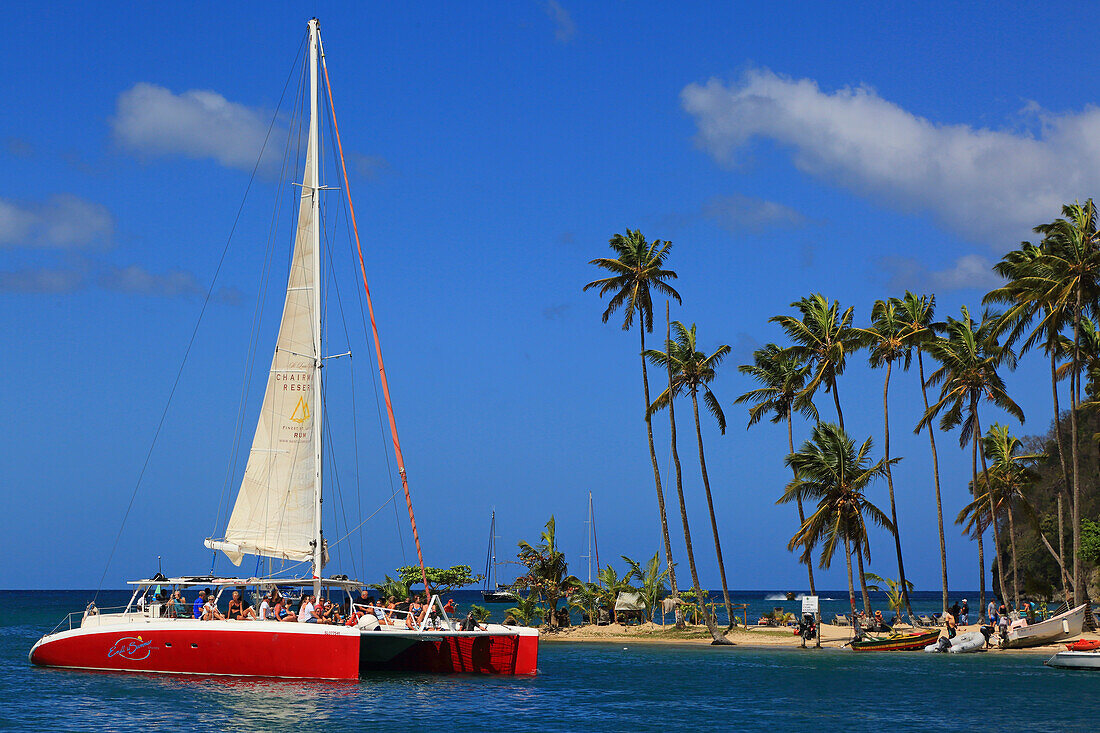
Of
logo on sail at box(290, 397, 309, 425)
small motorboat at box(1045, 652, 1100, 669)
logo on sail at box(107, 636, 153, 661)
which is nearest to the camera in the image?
logo on sail at box(107, 636, 153, 661)

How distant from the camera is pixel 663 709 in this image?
3269 cm

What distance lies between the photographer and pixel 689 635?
6262 centimetres

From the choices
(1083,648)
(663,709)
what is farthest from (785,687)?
(1083,648)

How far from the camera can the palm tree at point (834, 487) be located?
5656 cm

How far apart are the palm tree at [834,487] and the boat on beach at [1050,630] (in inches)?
305

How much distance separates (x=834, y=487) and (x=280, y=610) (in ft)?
107

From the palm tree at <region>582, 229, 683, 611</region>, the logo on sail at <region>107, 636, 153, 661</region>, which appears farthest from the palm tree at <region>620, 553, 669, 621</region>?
the logo on sail at <region>107, 636, 153, 661</region>

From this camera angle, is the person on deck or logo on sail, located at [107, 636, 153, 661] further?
logo on sail, located at [107, 636, 153, 661]

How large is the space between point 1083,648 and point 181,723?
35.1 m

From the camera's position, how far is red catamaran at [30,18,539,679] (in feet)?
110

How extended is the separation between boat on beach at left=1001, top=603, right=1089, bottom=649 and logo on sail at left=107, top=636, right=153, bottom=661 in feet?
128

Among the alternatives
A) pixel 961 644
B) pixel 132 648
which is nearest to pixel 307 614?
pixel 132 648

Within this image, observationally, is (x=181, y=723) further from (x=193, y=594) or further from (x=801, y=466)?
(x=801, y=466)

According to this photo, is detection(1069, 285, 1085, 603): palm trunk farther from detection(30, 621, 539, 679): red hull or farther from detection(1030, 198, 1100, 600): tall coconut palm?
detection(30, 621, 539, 679): red hull
